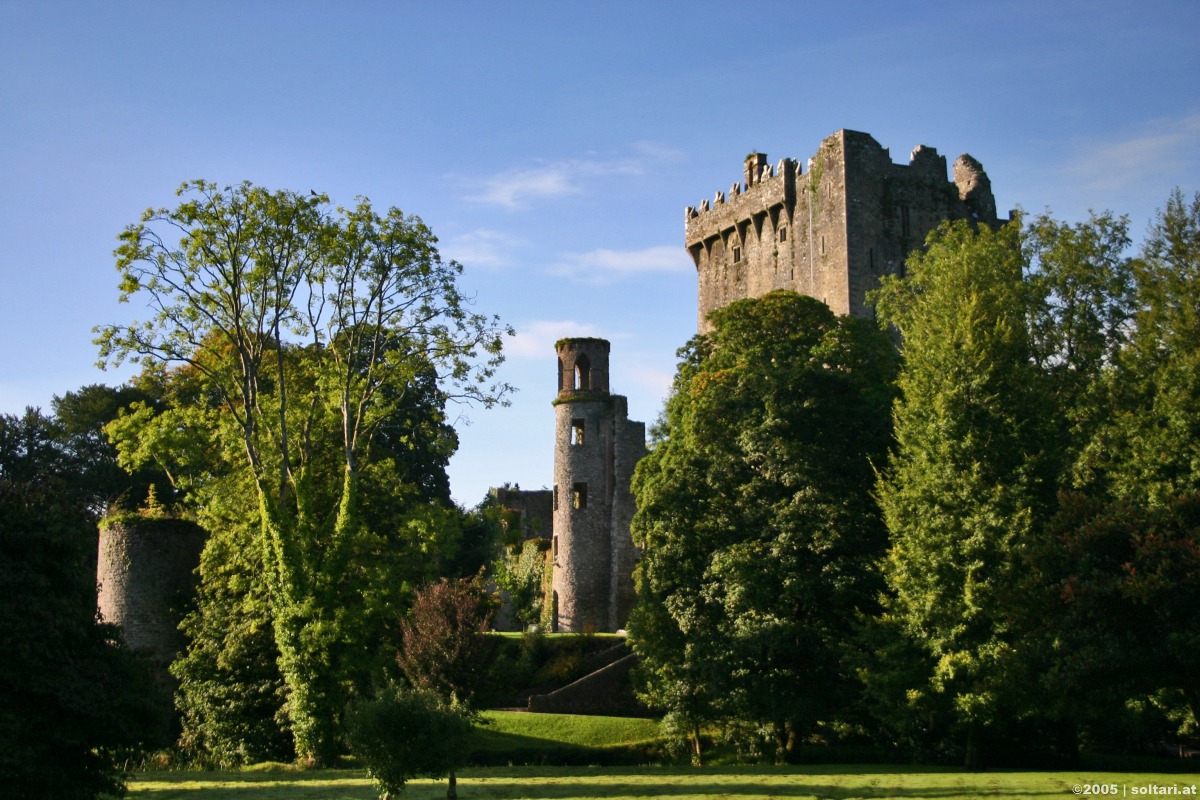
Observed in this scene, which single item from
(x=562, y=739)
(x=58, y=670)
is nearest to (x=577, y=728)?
(x=562, y=739)

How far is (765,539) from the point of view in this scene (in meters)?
24.8

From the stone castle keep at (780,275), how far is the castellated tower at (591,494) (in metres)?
0.04

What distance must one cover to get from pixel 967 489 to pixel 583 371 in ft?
74.4

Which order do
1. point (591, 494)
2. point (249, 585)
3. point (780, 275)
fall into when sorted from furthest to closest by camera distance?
point (780, 275), point (591, 494), point (249, 585)

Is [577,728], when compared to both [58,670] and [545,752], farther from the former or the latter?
[58,670]

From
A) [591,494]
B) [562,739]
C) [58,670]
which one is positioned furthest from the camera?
[591,494]

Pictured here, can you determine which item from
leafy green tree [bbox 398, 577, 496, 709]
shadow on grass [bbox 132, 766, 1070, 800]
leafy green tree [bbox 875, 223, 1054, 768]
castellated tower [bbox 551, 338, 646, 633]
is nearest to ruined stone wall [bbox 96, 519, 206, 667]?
shadow on grass [bbox 132, 766, 1070, 800]

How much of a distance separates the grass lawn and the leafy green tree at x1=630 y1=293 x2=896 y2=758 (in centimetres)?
342

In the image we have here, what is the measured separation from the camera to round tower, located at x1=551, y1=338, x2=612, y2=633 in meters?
40.0

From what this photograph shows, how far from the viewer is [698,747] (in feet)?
82.5

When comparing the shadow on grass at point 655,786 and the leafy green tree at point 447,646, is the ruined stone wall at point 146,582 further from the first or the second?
the leafy green tree at point 447,646

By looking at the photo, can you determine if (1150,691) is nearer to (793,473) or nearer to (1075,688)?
(1075,688)

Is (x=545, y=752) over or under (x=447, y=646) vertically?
under

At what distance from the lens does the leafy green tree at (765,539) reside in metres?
23.6
